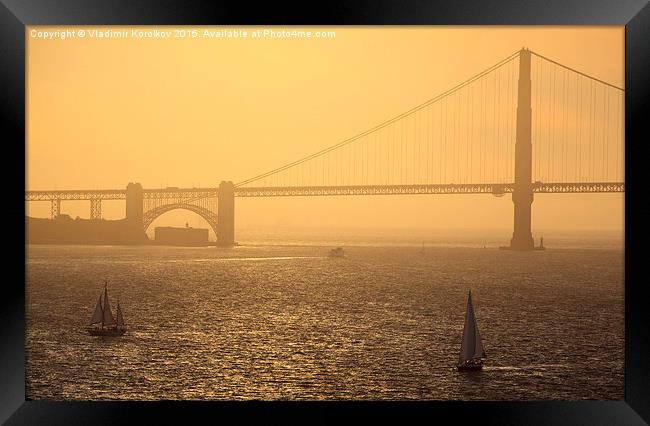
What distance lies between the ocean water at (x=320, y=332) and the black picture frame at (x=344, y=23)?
37.2ft

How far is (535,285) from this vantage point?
51.2 meters

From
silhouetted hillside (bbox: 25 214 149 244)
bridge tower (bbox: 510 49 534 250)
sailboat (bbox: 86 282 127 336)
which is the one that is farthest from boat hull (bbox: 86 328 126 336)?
silhouetted hillside (bbox: 25 214 149 244)

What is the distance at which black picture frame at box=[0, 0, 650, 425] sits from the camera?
10844 millimetres

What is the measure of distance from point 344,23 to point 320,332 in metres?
25.8

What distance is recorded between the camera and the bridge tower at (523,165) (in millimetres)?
53906

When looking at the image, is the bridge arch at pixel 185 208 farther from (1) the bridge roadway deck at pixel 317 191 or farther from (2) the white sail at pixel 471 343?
(2) the white sail at pixel 471 343

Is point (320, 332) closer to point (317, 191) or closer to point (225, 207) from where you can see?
point (317, 191)

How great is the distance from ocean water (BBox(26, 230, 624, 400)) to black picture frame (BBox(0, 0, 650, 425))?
37.2 feet

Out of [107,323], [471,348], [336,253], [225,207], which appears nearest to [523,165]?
[225,207]

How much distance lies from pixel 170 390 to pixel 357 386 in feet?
18.1

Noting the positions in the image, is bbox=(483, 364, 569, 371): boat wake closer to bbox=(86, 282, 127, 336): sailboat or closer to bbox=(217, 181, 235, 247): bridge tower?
bbox=(86, 282, 127, 336): sailboat

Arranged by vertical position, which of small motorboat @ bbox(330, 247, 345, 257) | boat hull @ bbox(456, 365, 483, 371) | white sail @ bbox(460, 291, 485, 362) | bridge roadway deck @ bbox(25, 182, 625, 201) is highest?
bridge roadway deck @ bbox(25, 182, 625, 201)

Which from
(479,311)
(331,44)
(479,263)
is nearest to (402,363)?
(479,311)

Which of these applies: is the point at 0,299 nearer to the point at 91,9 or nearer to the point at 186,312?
the point at 91,9
